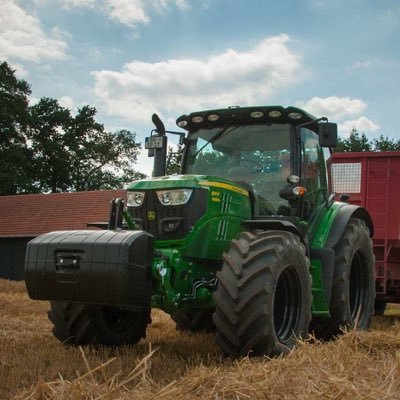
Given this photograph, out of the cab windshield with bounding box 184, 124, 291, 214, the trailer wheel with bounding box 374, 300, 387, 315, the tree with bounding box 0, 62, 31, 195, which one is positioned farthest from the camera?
the tree with bounding box 0, 62, 31, 195

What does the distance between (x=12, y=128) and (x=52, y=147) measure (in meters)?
Result: 4.77

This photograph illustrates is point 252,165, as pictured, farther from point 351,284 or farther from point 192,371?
point 192,371

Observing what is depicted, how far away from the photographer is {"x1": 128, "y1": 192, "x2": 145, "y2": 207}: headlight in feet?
20.1

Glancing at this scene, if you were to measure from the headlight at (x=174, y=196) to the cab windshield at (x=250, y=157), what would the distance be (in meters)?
0.85

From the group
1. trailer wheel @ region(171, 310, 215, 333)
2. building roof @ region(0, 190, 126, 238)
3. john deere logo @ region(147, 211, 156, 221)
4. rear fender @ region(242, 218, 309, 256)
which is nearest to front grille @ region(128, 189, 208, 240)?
john deere logo @ region(147, 211, 156, 221)

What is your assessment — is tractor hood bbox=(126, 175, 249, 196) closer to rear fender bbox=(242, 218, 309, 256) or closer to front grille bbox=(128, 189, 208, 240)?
front grille bbox=(128, 189, 208, 240)

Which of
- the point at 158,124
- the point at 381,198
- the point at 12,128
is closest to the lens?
the point at 158,124

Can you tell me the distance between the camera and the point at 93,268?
5.17 metres

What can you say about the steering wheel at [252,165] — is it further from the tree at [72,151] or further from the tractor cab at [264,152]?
the tree at [72,151]

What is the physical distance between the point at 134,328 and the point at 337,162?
19.4ft

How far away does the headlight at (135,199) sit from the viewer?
242 inches

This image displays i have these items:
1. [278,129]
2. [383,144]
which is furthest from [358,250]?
[383,144]

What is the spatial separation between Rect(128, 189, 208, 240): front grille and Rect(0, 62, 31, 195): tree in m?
36.6

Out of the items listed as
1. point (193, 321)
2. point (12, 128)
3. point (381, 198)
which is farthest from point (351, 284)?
point (12, 128)
